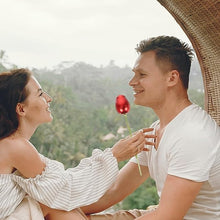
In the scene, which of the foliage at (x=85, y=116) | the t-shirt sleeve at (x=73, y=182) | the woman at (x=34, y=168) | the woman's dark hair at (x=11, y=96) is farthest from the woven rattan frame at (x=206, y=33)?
the foliage at (x=85, y=116)

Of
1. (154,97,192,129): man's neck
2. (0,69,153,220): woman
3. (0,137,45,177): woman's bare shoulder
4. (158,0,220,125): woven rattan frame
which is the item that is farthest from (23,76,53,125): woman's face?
(158,0,220,125): woven rattan frame

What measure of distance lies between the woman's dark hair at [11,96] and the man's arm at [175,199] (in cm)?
60

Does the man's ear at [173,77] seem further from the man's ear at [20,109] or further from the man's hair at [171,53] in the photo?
the man's ear at [20,109]

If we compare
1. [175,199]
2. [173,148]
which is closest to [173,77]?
[173,148]

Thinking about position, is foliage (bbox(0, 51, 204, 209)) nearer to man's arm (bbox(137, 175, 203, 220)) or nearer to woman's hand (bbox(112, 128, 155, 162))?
woman's hand (bbox(112, 128, 155, 162))

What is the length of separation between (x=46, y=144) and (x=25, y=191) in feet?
8.81

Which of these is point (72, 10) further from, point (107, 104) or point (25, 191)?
point (25, 191)

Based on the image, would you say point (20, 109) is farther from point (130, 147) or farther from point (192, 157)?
point (192, 157)

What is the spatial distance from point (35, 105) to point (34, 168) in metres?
0.25

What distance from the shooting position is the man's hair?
75.0 inches

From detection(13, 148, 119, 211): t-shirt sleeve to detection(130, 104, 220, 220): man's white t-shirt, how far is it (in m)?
0.20

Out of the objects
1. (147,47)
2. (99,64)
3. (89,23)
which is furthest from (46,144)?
(147,47)

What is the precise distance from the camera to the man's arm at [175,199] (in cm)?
161

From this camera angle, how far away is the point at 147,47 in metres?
1.95
